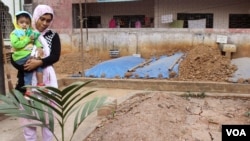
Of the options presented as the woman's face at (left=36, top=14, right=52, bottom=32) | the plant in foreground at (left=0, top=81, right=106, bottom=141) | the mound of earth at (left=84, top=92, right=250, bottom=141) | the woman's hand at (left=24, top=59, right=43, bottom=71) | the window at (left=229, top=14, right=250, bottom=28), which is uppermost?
the window at (left=229, top=14, right=250, bottom=28)

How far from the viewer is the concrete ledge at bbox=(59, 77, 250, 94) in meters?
7.91

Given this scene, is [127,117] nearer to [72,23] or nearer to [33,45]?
[33,45]

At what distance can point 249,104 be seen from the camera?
583cm

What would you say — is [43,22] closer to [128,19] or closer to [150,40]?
[150,40]

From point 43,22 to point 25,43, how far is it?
0.27 m

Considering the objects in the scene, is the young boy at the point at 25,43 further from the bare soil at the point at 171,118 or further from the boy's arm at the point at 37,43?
the bare soil at the point at 171,118

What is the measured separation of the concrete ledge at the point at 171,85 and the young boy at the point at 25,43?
16.9ft

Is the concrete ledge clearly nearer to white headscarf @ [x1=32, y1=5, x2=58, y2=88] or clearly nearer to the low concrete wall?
the low concrete wall

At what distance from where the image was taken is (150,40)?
39.4ft

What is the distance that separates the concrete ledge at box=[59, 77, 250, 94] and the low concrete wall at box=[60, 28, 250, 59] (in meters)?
3.39

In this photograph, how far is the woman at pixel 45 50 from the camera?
10.9 ft

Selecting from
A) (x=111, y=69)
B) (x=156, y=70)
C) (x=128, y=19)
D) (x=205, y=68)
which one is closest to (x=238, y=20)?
(x=128, y=19)

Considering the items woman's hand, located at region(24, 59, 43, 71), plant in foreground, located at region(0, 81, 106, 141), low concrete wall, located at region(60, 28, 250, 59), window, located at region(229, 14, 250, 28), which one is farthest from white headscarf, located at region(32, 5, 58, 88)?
window, located at region(229, 14, 250, 28)

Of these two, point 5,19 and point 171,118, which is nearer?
point 171,118
